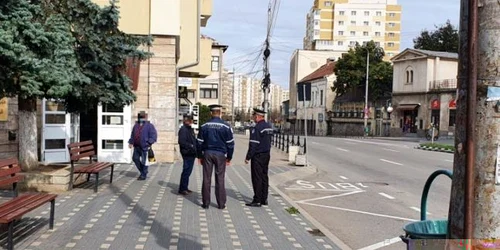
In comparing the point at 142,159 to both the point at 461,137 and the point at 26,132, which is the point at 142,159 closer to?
the point at 26,132

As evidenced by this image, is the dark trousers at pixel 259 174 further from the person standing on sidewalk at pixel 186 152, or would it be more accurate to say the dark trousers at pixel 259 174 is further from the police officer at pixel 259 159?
the person standing on sidewalk at pixel 186 152

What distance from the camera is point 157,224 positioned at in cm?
740

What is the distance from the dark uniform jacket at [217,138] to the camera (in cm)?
877

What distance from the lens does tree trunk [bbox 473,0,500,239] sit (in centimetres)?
246

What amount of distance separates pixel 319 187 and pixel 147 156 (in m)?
4.72

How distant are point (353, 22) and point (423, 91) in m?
63.2

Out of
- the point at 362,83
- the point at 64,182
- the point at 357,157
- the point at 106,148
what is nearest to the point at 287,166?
the point at 106,148

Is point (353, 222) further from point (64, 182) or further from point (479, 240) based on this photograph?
point (479, 240)

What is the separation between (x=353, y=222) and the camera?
9.02 meters

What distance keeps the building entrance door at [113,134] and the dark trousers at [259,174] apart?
7676 mm

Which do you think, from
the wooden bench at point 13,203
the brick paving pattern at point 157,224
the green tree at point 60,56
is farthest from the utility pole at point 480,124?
the green tree at point 60,56

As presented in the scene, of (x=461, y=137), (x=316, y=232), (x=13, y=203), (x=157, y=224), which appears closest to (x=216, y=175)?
(x=157, y=224)

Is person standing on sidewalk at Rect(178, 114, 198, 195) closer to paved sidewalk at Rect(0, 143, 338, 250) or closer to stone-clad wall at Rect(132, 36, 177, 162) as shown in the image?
paved sidewalk at Rect(0, 143, 338, 250)

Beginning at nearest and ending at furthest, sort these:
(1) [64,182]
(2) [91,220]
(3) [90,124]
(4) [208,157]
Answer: (2) [91,220], (4) [208,157], (1) [64,182], (3) [90,124]
